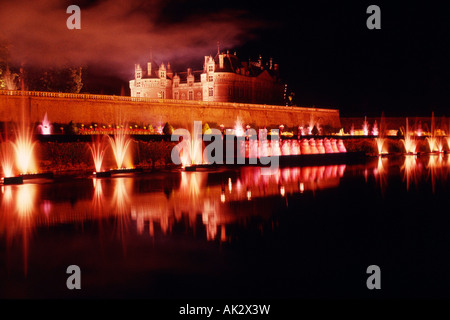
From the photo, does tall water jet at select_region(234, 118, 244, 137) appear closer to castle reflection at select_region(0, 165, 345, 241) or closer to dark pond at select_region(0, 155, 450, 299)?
castle reflection at select_region(0, 165, 345, 241)

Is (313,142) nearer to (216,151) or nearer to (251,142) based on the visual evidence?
(251,142)

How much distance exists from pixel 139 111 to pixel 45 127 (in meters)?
9.58

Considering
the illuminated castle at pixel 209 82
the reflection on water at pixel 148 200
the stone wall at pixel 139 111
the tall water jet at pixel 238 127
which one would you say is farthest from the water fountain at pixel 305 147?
the illuminated castle at pixel 209 82

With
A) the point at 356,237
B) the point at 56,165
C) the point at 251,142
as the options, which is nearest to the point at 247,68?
the point at 251,142

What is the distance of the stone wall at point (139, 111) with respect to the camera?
31.7 m

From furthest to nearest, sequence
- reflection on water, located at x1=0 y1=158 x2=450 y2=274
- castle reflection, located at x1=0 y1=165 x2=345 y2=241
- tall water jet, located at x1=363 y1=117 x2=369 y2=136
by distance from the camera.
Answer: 1. tall water jet, located at x1=363 y1=117 x2=369 y2=136
2. castle reflection, located at x1=0 y1=165 x2=345 y2=241
3. reflection on water, located at x1=0 y1=158 x2=450 y2=274

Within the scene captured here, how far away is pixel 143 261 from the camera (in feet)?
18.8

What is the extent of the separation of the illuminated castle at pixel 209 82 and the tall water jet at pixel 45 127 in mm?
32858

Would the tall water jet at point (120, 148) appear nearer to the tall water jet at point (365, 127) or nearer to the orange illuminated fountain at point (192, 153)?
the orange illuminated fountain at point (192, 153)

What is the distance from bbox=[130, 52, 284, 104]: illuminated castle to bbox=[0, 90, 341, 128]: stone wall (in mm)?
12605

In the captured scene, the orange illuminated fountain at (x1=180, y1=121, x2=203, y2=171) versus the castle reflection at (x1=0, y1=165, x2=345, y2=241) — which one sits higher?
the orange illuminated fountain at (x1=180, y1=121, x2=203, y2=171)

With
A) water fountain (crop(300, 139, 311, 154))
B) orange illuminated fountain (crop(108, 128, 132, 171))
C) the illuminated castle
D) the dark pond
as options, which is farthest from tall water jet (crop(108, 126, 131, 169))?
the illuminated castle

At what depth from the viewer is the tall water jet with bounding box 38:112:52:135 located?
1250 inches
